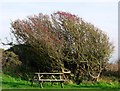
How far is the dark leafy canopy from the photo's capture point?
1531 centimetres

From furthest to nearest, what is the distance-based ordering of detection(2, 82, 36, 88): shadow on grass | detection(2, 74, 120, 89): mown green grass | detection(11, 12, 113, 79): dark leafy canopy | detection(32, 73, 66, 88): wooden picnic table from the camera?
detection(11, 12, 113, 79): dark leafy canopy < detection(32, 73, 66, 88): wooden picnic table < detection(2, 74, 120, 89): mown green grass < detection(2, 82, 36, 88): shadow on grass

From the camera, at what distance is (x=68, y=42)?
50.8 ft

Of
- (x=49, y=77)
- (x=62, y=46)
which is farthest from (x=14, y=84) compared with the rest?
(x=62, y=46)

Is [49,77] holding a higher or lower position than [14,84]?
higher

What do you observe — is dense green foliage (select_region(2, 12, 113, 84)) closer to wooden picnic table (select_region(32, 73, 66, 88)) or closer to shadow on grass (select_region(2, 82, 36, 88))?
wooden picnic table (select_region(32, 73, 66, 88))

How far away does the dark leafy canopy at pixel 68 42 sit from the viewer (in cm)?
1531

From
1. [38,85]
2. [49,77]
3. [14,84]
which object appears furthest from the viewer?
[49,77]

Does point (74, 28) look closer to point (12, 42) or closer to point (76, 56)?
point (76, 56)

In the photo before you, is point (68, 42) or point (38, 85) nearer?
point (38, 85)

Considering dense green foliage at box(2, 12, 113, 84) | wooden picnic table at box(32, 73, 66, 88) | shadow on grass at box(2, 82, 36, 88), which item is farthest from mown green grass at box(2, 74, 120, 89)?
dense green foliage at box(2, 12, 113, 84)

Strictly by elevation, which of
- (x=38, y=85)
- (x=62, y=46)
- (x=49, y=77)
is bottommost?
(x=38, y=85)

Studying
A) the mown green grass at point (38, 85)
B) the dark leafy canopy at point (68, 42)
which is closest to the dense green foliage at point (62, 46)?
the dark leafy canopy at point (68, 42)

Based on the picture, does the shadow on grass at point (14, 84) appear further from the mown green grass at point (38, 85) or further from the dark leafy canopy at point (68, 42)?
the dark leafy canopy at point (68, 42)

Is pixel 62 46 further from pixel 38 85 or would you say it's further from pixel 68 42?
pixel 38 85
